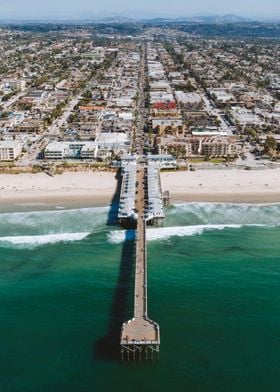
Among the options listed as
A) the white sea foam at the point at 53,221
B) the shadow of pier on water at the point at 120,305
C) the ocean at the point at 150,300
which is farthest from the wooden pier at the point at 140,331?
the white sea foam at the point at 53,221

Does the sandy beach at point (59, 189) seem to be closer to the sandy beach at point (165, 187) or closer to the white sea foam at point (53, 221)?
the sandy beach at point (165, 187)

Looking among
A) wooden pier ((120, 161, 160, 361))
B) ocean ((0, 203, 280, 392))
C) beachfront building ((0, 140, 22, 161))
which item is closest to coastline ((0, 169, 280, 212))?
ocean ((0, 203, 280, 392))

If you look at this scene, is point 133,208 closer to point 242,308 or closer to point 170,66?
point 242,308

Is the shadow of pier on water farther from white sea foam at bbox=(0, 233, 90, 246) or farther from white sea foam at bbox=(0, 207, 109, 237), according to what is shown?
white sea foam at bbox=(0, 233, 90, 246)

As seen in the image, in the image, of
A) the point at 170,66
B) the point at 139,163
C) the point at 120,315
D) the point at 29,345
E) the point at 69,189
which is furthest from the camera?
the point at 170,66

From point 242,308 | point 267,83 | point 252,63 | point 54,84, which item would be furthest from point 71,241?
point 252,63
